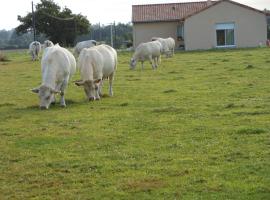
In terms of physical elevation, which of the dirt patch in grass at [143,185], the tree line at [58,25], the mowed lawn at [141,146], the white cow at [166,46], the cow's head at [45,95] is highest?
the tree line at [58,25]

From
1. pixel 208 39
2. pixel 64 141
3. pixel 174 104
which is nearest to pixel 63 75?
pixel 174 104

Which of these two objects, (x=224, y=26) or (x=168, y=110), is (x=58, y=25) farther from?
(x=168, y=110)

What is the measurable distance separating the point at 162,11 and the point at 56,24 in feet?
54.6

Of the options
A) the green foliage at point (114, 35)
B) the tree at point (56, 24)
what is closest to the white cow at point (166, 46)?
the green foliage at point (114, 35)

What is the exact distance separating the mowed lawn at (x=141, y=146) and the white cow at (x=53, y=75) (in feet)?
1.23

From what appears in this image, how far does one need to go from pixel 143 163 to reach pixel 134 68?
22.3 m

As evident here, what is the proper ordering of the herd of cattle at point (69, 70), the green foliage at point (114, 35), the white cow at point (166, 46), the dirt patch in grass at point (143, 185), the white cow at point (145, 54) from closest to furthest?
the dirt patch in grass at point (143, 185)
the herd of cattle at point (69, 70)
the white cow at point (145, 54)
the white cow at point (166, 46)
the green foliage at point (114, 35)

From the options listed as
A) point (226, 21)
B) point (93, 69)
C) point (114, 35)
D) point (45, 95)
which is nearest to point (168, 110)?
point (45, 95)

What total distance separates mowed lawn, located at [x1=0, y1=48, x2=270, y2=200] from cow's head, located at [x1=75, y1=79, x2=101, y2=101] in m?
0.35

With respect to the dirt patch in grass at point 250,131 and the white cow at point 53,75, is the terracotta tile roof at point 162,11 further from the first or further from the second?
the dirt patch in grass at point 250,131

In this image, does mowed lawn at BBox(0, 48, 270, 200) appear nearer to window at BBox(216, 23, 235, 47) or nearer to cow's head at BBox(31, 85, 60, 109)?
cow's head at BBox(31, 85, 60, 109)

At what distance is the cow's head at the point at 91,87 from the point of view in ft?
54.8

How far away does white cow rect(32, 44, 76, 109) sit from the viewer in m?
15.5

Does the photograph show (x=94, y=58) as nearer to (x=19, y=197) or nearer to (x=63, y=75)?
(x=63, y=75)
